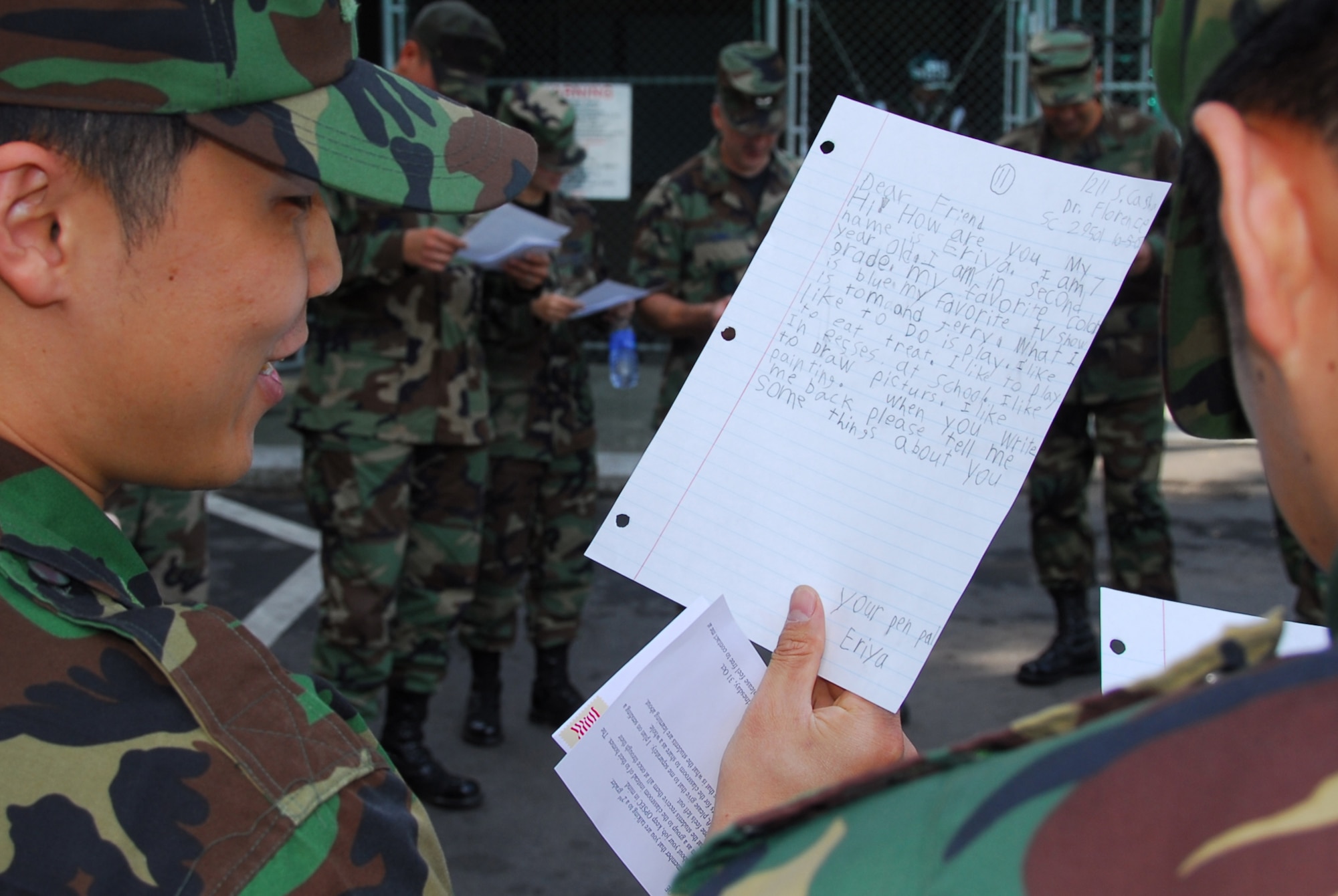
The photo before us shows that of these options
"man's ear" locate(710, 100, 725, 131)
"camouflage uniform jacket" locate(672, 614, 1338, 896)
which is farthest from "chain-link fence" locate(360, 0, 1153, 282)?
"camouflage uniform jacket" locate(672, 614, 1338, 896)

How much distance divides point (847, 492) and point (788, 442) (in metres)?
0.08

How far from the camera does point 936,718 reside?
413cm

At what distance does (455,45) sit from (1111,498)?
281cm

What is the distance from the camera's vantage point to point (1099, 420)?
14.8ft

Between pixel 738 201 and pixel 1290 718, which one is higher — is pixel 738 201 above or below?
below

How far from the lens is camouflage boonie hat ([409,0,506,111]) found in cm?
360

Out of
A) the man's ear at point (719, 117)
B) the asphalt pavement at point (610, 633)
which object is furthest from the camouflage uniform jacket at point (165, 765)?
the man's ear at point (719, 117)

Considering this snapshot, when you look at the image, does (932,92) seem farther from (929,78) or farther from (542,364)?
(542,364)

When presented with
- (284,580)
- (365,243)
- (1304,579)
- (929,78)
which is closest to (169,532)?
(365,243)

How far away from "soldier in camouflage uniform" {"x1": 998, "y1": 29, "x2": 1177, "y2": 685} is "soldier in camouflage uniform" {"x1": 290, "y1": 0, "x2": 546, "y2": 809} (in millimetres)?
2053

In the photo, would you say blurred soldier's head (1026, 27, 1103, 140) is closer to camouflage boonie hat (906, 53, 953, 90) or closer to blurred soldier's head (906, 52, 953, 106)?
blurred soldier's head (906, 52, 953, 106)

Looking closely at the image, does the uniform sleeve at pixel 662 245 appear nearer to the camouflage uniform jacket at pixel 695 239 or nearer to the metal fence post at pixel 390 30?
the camouflage uniform jacket at pixel 695 239

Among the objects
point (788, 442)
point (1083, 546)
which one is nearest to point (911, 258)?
point (788, 442)

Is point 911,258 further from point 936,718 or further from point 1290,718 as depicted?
point 936,718
